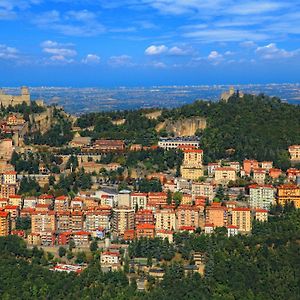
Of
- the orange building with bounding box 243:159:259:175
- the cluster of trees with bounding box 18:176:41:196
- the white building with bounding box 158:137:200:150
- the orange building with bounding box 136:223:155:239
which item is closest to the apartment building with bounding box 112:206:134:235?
the orange building with bounding box 136:223:155:239

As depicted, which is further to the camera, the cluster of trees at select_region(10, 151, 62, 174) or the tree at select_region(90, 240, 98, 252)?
the cluster of trees at select_region(10, 151, 62, 174)

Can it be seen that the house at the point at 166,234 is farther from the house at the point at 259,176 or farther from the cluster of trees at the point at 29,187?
the cluster of trees at the point at 29,187

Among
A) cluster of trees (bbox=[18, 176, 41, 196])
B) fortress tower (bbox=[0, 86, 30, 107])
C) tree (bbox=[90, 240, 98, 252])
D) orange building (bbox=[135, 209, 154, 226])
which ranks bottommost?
tree (bbox=[90, 240, 98, 252])

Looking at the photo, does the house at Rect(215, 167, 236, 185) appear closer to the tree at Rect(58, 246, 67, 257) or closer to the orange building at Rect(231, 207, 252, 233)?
the orange building at Rect(231, 207, 252, 233)

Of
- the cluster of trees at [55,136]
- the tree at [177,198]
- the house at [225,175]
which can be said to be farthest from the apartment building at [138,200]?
the cluster of trees at [55,136]

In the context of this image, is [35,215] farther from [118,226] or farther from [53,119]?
[53,119]
